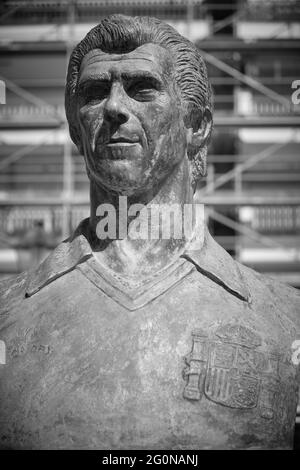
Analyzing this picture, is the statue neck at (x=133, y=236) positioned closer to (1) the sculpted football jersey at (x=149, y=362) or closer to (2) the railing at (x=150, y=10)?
(1) the sculpted football jersey at (x=149, y=362)

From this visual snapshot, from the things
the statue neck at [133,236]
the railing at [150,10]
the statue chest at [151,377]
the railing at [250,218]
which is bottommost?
the statue chest at [151,377]

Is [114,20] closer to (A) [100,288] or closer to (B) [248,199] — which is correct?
(A) [100,288]

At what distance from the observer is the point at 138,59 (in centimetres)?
206

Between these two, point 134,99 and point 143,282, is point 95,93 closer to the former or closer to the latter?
point 134,99

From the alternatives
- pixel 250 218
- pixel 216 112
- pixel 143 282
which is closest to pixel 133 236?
pixel 143 282

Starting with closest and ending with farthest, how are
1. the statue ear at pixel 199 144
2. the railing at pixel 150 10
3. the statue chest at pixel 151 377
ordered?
the statue chest at pixel 151 377
the statue ear at pixel 199 144
the railing at pixel 150 10

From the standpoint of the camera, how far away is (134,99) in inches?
81.1

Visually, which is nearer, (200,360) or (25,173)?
(200,360)

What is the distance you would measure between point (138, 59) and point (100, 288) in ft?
2.17

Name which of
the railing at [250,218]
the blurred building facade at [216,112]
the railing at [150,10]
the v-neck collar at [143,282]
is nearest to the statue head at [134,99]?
the v-neck collar at [143,282]

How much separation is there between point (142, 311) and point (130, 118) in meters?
0.54

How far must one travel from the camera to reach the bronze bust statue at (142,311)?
1.84m

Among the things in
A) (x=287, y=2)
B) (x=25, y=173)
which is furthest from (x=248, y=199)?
(x=25, y=173)
